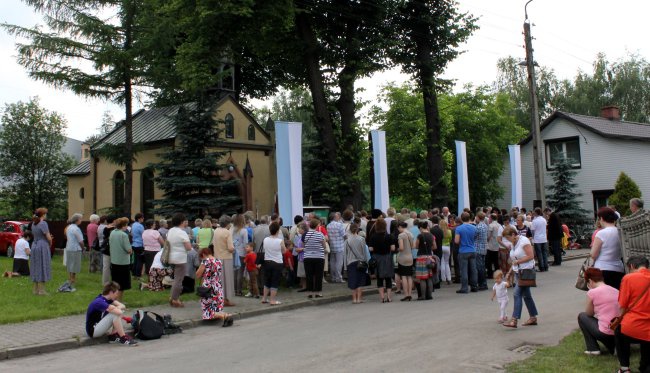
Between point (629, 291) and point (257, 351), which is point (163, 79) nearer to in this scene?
point (257, 351)

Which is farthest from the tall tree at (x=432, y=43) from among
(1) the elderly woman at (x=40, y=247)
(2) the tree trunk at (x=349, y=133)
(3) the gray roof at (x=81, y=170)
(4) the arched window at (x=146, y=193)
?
(3) the gray roof at (x=81, y=170)

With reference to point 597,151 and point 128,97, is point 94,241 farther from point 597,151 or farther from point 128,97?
point 597,151

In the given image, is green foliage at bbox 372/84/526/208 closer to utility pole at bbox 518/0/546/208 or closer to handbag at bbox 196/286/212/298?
utility pole at bbox 518/0/546/208

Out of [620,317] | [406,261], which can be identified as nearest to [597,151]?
[406,261]

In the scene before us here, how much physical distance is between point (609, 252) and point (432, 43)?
16.7 m

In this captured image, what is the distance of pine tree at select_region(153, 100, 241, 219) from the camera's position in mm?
26703

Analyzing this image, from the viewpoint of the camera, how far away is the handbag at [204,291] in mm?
10805

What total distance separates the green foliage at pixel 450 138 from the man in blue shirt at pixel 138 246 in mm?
25210

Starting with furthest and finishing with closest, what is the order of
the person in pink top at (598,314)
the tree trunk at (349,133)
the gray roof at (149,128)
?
the gray roof at (149,128), the tree trunk at (349,133), the person in pink top at (598,314)

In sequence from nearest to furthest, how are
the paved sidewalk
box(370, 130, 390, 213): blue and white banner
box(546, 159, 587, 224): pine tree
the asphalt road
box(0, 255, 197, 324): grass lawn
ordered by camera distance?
1. the asphalt road
2. the paved sidewalk
3. box(0, 255, 197, 324): grass lawn
4. box(370, 130, 390, 213): blue and white banner
5. box(546, 159, 587, 224): pine tree

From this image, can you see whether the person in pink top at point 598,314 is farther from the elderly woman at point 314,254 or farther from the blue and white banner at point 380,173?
the blue and white banner at point 380,173

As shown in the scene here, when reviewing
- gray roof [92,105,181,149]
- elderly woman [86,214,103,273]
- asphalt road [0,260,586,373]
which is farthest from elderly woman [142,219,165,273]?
gray roof [92,105,181,149]

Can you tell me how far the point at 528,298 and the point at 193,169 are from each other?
66.2 feet

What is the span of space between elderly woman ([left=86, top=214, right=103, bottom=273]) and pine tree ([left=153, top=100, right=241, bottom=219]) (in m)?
8.10
